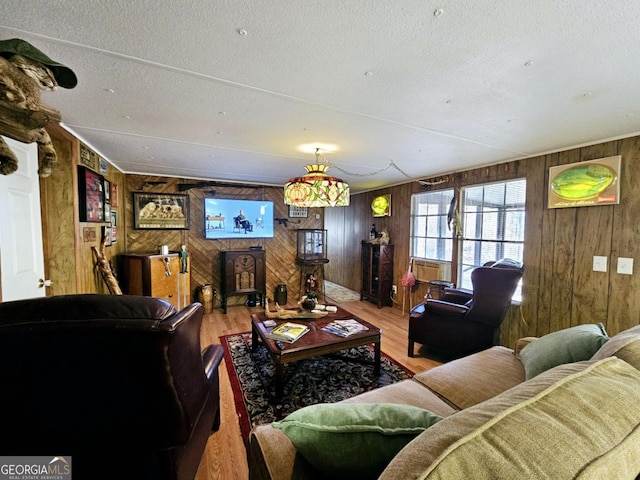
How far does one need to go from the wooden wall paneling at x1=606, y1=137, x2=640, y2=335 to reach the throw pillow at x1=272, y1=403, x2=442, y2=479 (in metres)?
2.86

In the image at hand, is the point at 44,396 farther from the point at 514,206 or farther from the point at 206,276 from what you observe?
the point at 514,206

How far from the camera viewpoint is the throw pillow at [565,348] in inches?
52.7

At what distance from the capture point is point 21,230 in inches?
75.6

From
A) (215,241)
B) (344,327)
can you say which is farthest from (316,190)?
(215,241)

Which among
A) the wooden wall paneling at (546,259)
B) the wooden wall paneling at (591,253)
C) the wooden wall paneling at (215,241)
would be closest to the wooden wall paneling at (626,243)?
the wooden wall paneling at (591,253)

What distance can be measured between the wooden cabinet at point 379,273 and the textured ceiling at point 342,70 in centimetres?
259

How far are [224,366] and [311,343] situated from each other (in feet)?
3.59

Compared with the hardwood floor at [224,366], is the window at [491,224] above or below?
above

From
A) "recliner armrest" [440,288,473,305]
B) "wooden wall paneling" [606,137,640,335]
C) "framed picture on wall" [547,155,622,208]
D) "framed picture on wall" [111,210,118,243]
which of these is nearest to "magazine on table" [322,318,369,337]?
"recliner armrest" [440,288,473,305]

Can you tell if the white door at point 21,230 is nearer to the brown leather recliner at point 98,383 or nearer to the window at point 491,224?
the brown leather recliner at point 98,383

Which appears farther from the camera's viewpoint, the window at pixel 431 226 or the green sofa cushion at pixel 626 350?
the window at pixel 431 226

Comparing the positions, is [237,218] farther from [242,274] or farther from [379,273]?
[379,273]

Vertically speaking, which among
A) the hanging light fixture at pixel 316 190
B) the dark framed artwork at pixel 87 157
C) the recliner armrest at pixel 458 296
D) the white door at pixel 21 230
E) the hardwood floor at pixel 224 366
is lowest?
the hardwood floor at pixel 224 366

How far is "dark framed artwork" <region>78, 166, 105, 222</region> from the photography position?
2.57m
